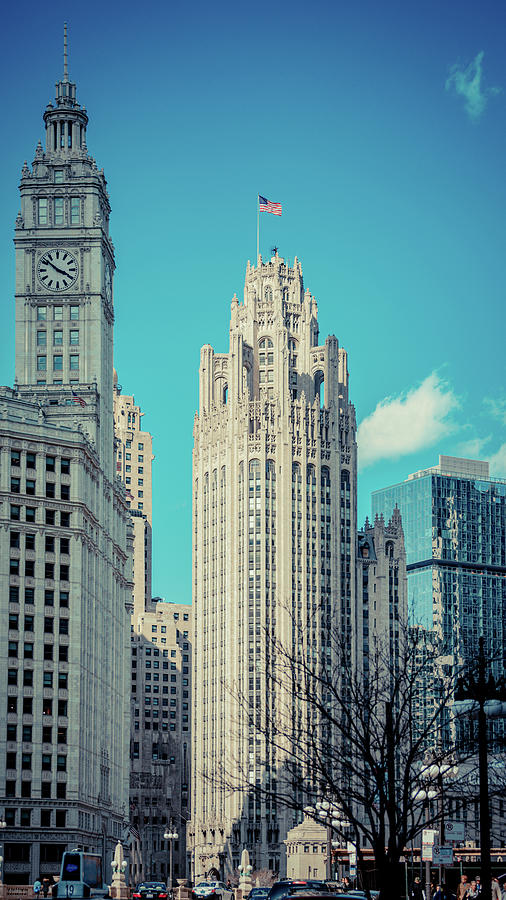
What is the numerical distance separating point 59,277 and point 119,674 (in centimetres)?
4334

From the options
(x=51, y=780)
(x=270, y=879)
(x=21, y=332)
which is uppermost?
(x=21, y=332)

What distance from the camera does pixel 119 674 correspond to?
160 meters

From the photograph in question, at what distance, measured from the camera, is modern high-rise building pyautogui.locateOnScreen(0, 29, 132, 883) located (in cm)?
12519

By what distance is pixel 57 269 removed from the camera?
150 m

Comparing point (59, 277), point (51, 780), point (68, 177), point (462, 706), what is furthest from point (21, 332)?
point (462, 706)

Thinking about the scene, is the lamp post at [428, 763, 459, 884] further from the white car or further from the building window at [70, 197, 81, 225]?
the building window at [70, 197, 81, 225]

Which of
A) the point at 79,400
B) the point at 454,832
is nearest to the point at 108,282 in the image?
the point at 79,400

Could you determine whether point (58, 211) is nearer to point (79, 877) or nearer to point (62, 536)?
point (62, 536)

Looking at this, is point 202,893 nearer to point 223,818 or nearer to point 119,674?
point 119,674

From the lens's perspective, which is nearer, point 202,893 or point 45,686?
point 202,893

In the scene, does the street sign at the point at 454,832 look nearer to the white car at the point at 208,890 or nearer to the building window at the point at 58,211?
the white car at the point at 208,890

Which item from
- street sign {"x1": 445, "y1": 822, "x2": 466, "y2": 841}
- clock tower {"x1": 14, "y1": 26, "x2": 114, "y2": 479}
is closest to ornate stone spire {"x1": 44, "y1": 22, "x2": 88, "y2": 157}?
clock tower {"x1": 14, "y1": 26, "x2": 114, "y2": 479}

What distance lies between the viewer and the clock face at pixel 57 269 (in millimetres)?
149625

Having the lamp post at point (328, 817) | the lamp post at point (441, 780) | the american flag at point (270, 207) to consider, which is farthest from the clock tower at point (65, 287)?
the lamp post at point (441, 780)
